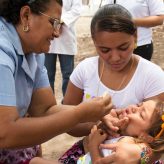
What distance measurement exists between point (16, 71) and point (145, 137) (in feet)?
2.59

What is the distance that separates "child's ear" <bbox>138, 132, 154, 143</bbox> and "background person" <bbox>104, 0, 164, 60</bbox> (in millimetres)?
1851

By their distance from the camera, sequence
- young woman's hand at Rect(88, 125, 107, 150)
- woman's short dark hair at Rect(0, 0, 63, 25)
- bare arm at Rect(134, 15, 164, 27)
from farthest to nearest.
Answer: bare arm at Rect(134, 15, 164, 27), young woman's hand at Rect(88, 125, 107, 150), woman's short dark hair at Rect(0, 0, 63, 25)

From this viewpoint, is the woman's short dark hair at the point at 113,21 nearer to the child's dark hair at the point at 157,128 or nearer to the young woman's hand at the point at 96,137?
the child's dark hair at the point at 157,128

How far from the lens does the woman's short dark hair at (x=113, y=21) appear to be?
237 centimetres

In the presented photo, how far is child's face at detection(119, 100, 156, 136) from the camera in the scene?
2.25 metres

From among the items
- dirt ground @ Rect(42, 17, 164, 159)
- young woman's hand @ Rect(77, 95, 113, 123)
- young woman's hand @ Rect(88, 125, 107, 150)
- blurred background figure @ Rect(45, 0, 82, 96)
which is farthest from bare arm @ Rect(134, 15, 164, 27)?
young woman's hand @ Rect(77, 95, 113, 123)

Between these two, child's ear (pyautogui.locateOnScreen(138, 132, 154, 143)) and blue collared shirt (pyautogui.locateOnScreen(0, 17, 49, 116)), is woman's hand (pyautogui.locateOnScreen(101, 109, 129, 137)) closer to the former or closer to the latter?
child's ear (pyautogui.locateOnScreen(138, 132, 154, 143))

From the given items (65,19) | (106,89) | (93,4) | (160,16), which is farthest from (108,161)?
(93,4)

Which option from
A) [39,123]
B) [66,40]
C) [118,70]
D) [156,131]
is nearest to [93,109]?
[39,123]

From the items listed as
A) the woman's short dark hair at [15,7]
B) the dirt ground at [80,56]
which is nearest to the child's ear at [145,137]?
the woman's short dark hair at [15,7]

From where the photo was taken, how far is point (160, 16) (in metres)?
4.04

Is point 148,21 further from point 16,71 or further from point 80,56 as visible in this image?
point 80,56

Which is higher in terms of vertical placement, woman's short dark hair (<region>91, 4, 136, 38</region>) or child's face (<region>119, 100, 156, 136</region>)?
woman's short dark hair (<region>91, 4, 136, 38</region>)

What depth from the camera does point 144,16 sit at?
4.04 m
